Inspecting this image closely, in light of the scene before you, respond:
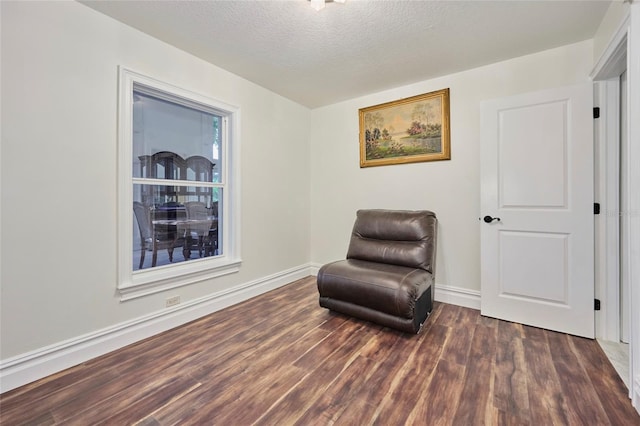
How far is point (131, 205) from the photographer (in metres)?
2.18

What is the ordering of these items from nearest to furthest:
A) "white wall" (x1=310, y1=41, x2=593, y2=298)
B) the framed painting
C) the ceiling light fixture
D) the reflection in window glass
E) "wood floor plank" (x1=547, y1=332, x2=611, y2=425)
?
1. "wood floor plank" (x1=547, y1=332, x2=611, y2=425)
2. the ceiling light fixture
3. the reflection in window glass
4. "white wall" (x1=310, y1=41, x2=593, y2=298)
5. the framed painting

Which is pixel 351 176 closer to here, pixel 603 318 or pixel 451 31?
pixel 451 31

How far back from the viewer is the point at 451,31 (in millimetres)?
2223

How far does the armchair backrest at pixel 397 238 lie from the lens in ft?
8.93

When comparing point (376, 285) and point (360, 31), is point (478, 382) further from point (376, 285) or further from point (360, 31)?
point (360, 31)

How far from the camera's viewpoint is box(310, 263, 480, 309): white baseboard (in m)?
2.86

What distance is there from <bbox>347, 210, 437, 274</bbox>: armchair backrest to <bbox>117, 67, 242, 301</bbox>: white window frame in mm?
1383

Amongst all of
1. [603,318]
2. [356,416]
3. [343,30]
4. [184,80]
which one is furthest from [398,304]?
[184,80]

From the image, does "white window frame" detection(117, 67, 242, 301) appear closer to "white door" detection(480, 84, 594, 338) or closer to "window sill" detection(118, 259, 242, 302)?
"window sill" detection(118, 259, 242, 302)

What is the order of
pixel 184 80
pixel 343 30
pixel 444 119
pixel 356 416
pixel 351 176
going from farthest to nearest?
pixel 351 176 < pixel 444 119 < pixel 184 80 < pixel 343 30 < pixel 356 416

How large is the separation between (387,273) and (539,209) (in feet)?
4.68

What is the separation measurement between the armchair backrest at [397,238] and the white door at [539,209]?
498mm

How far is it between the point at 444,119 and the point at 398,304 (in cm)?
206

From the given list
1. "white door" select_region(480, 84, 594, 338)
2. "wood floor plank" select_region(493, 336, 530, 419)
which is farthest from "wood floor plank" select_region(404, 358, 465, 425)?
"white door" select_region(480, 84, 594, 338)
